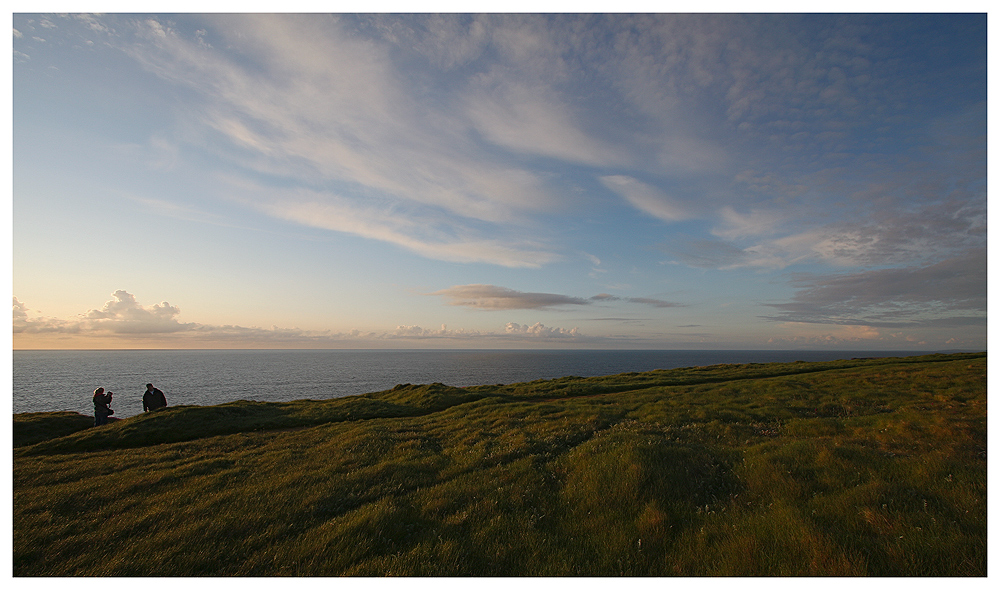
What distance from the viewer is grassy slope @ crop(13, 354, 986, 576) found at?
5.97 m

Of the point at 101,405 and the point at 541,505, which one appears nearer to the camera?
the point at 541,505

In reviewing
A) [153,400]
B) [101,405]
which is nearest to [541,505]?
[101,405]

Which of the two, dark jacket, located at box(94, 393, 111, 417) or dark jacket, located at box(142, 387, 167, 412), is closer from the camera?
dark jacket, located at box(94, 393, 111, 417)

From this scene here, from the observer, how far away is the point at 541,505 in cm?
835

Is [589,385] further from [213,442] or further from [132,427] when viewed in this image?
[132,427]

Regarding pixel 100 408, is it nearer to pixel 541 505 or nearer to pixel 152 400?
pixel 152 400

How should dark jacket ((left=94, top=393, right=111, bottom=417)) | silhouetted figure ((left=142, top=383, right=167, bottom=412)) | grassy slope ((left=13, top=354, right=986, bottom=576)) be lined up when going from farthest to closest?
silhouetted figure ((left=142, top=383, right=167, bottom=412)) → dark jacket ((left=94, top=393, right=111, bottom=417)) → grassy slope ((left=13, top=354, right=986, bottom=576))

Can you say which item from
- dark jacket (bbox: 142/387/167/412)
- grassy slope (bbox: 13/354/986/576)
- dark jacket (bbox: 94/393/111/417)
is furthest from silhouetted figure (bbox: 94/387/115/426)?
grassy slope (bbox: 13/354/986/576)

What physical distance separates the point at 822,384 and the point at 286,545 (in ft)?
128

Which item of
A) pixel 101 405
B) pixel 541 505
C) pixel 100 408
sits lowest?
pixel 100 408

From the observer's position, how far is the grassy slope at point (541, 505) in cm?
597

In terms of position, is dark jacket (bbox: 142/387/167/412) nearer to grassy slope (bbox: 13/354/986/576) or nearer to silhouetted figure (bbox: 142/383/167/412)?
silhouetted figure (bbox: 142/383/167/412)

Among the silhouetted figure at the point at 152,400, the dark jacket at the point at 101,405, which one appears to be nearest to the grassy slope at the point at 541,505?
the dark jacket at the point at 101,405

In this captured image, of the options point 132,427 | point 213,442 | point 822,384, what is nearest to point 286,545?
point 213,442
